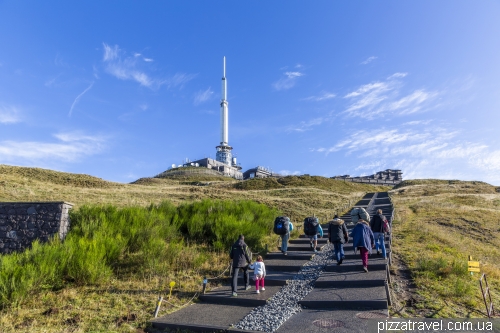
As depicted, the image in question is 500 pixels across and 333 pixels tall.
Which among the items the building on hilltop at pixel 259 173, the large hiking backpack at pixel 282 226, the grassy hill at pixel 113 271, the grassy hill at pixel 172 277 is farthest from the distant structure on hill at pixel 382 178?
the large hiking backpack at pixel 282 226

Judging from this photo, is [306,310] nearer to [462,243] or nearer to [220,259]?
[220,259]

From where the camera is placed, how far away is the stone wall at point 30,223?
12.7 metres

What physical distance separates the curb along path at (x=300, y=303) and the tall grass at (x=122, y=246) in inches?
113

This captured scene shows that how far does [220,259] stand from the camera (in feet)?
42.3

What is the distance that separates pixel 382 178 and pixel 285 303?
83145 millimetres

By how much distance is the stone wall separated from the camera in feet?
41.7

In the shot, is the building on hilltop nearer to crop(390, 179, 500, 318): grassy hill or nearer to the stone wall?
crop(390, 179, 500, 318): grassy hill

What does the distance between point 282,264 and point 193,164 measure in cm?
10022

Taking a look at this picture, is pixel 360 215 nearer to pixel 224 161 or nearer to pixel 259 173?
pixel 259 173

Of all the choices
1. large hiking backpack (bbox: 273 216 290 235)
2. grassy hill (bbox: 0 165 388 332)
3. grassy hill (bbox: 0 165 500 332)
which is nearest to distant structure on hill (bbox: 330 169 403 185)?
grassy hill (bbox: 0 165 500 332)

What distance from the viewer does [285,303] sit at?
859 cm

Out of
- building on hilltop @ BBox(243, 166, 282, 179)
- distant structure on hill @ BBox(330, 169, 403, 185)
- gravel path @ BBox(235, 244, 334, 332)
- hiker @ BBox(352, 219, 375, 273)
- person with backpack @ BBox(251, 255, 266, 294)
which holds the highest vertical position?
building on hilltop @ BBox(243, 166, 282, 179)

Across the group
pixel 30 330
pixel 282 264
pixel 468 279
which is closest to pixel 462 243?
pixel 468 279

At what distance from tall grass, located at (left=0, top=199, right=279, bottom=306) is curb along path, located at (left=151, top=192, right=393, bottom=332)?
2.87 meters
